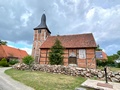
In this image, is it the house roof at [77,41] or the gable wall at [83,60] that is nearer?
the gable wall at [83,60]

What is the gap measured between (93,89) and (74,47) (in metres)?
11.0

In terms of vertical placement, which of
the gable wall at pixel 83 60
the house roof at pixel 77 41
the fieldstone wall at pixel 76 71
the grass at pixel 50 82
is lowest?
the grass at pixel 50 82

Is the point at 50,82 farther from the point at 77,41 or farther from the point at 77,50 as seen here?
the point at 77,41

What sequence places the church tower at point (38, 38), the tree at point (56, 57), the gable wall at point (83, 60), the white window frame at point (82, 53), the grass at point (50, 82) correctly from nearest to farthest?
the grass at point (50, 82)
the tree at point (56, 57)
the gable wall at point (83, 60)
the white window frame at point (82, 53)
the church tower at point (38, 38)

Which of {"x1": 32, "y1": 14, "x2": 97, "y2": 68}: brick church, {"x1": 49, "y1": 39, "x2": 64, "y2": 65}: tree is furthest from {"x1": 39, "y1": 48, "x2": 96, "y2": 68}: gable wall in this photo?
{"x1": 49, "y1": 39, "x2": 64, "y2": 65}: tree

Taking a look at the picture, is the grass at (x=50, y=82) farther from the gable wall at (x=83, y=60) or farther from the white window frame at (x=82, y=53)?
the white window frame at (x=82, y=53)

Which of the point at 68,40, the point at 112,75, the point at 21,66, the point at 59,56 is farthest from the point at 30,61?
the point at 112,75

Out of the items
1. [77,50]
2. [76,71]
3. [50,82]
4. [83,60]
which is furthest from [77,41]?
[50,82]

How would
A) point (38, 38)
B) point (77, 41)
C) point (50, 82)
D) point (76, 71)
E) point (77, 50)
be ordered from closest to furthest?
point (50, 82) → point (76, 71) → point (77, 50) → point (77, 41) → point (38, 38)

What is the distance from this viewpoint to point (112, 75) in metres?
8.28

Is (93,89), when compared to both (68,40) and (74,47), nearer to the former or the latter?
(74,47)

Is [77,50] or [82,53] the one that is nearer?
[82,53]

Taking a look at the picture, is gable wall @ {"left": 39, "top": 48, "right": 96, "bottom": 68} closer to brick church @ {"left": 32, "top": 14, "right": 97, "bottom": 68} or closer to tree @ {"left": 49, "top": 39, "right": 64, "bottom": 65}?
brick church @ {"left": 32, "top": 14, "right": 97, "bottom": 68}

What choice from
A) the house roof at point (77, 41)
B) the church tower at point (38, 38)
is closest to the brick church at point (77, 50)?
the house roof at point (77, 41)
